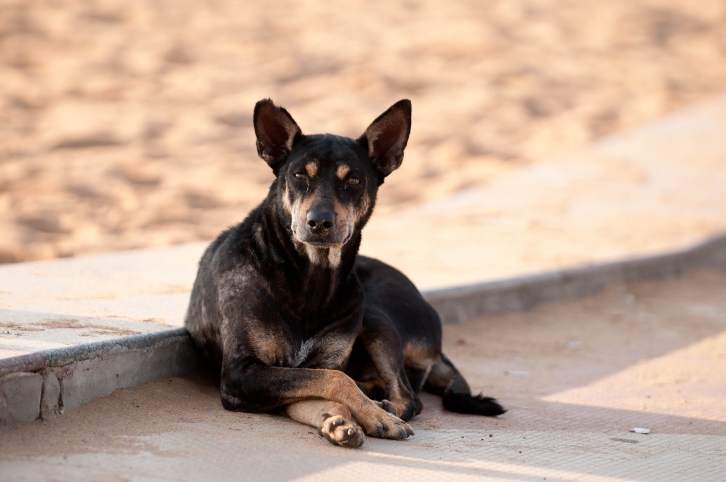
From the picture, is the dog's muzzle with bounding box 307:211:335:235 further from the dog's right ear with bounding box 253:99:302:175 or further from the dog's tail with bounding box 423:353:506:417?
the dog's tail with bounding box 423:353:506:417

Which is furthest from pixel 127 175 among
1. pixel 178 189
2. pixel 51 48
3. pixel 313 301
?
pixel 313 301

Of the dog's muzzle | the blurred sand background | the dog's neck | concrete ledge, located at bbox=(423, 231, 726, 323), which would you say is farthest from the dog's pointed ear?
the blurred sand background

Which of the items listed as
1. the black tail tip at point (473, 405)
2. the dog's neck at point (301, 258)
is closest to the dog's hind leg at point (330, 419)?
the dog's neck at point (301, 258)

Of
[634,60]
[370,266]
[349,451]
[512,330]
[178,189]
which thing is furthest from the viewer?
[634,60]

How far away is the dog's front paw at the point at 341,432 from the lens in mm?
3834

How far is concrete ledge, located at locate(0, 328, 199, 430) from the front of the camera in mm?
3750

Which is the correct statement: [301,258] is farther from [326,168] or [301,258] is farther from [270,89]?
[270,89]

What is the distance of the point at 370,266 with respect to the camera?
18.8 feet

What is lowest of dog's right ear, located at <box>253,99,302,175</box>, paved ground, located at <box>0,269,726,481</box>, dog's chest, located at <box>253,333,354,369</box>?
paved ground, located at <box>0,269,726,481</box>

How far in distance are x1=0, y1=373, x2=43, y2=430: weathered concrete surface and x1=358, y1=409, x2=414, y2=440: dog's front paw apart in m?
1.55

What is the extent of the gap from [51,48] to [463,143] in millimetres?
8805

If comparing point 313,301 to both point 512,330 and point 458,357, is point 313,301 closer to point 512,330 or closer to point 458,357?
point 458,357

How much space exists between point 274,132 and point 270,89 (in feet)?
42.5

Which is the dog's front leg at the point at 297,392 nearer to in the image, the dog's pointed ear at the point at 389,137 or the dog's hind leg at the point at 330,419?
the dog's hind leg at the point at 330,419
